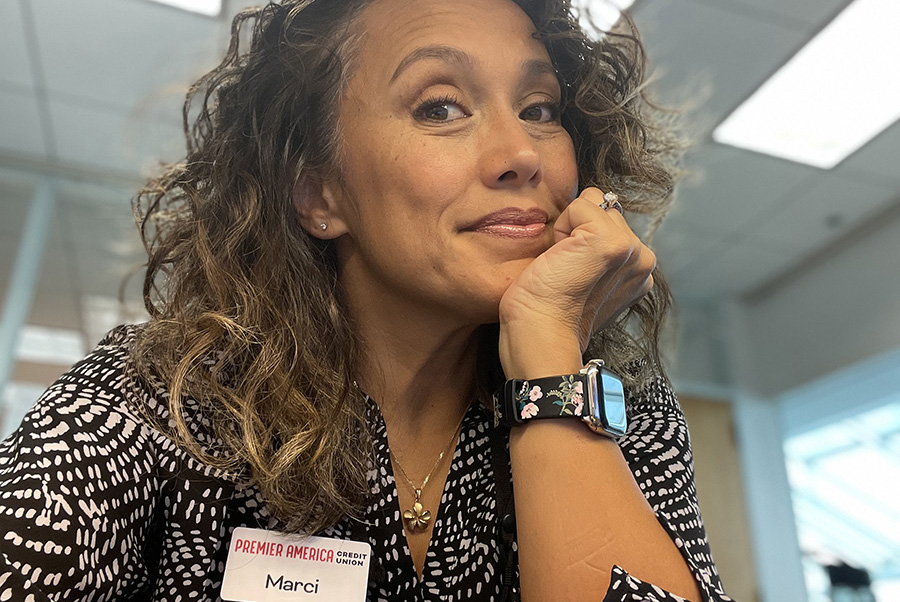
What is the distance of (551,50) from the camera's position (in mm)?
1266

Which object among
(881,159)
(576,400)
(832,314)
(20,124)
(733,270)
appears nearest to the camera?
(576,400)

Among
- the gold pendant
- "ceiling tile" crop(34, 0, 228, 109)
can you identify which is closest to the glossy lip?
the gold pendant

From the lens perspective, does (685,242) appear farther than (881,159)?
Yes

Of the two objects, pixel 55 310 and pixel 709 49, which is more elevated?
pixel 709 49

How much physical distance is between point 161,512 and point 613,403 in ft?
1.96

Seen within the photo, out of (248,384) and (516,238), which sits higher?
(516,238)

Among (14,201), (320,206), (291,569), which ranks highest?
(14,201)

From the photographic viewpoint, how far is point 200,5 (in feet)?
9.38

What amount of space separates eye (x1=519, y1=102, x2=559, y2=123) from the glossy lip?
8.3 inches

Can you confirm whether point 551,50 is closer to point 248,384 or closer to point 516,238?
point 516,238

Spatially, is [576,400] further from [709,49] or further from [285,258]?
[709,49]

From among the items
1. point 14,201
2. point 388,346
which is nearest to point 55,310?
point 14,201

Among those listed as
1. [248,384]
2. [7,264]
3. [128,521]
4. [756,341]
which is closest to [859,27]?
[756,341]

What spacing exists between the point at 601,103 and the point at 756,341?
428 centimetres
